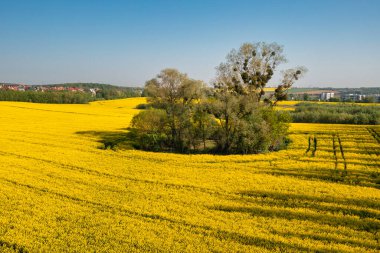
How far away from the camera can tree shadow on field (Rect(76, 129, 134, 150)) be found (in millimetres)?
37188

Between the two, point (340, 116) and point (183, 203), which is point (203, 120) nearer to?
point (183, 203)

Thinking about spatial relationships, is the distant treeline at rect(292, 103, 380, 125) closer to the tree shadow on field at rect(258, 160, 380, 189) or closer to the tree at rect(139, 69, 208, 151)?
the tree at rect(139, 69, 208, 151)

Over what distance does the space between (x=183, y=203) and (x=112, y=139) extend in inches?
1079

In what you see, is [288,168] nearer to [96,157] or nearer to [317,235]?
[317,235]

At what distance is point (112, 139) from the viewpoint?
140 ft

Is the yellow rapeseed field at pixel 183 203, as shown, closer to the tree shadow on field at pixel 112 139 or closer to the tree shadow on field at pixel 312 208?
the tree shadow on field at pixel 312 208

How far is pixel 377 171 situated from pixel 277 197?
13.9 metres

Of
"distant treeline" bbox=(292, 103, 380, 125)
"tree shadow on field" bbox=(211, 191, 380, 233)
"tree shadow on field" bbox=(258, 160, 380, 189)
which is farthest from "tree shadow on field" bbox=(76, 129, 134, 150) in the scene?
"distant treeline" bbox=(292, 103, 380, 125)

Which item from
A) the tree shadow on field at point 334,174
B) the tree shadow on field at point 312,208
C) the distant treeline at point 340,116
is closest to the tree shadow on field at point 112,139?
the tree shadow on field at point 334,174

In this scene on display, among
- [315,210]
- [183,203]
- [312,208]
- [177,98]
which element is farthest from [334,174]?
[177,98]

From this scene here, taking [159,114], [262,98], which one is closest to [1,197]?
[159,114]

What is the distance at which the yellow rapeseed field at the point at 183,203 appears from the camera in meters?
12.7

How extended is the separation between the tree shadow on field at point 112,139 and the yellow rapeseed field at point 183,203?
4.81 m

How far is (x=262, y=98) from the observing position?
163ft
